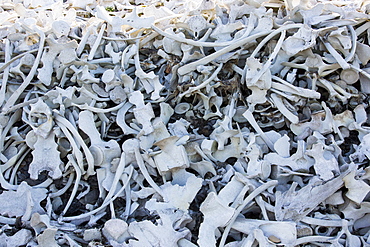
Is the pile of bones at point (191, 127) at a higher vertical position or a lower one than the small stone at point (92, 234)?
higher

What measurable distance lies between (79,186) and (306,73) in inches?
44.9

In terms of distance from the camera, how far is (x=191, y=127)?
190 cm

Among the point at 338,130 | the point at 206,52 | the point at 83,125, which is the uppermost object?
the point at 206,52

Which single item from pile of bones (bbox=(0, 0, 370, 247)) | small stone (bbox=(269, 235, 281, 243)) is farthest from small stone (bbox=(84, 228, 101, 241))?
small stone (bbox=(269, 235, 281, 243))

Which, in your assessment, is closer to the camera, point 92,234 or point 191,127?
point 92,234

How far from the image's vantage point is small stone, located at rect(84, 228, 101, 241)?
1.50 metres

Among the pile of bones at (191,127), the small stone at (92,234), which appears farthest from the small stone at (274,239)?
the small stone at (92,234)

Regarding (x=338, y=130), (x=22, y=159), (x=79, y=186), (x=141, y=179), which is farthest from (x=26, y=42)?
(x=338, y=130)

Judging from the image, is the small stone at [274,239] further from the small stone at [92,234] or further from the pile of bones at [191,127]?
the small stone at [92,234]

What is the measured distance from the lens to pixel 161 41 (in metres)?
2.03

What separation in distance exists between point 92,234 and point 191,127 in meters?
0.67

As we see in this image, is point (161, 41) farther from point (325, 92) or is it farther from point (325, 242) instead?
point (325, 242)

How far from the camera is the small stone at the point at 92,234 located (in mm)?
1504

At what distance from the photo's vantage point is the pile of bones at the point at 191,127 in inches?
59.6
